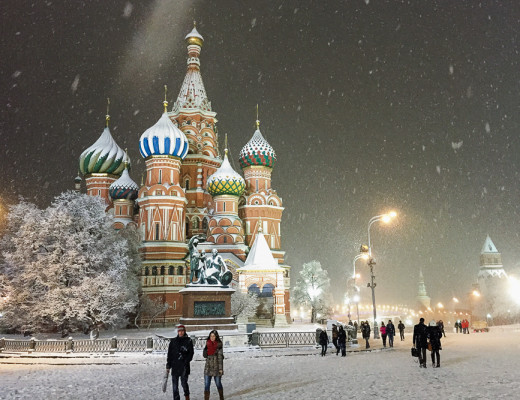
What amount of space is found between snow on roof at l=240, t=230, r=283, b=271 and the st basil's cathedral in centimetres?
9

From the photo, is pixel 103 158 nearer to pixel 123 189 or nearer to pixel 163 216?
pixel 123 189

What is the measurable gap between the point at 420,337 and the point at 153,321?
31928 millimetres

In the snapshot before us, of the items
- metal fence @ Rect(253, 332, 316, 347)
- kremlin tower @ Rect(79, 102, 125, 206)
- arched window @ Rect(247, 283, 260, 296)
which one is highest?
kremlin tower @ Rect(79, 102, 125, 206)

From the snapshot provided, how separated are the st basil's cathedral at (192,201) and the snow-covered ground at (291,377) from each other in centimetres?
2128

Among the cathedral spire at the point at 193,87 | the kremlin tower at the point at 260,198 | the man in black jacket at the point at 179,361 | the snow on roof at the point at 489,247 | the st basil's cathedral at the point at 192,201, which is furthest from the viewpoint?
the snow on roof at the point at 489,247

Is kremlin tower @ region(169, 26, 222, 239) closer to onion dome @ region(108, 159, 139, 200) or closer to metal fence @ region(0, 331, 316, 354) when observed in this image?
onion dome @ region(108, 159, 139, 200)

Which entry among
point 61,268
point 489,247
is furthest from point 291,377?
point 489,247

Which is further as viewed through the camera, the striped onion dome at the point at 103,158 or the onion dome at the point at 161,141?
the striped onion dome at the point at 103,158

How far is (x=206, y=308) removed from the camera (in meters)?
26.8

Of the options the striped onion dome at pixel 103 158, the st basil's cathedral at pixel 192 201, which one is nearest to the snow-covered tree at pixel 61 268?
the st basil's cathedral at pixel 192 201

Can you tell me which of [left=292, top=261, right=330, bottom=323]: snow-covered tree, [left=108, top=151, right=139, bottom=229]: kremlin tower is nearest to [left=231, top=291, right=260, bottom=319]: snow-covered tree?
[left=108, top=151, right=139, bottom=229]: kremlin tower

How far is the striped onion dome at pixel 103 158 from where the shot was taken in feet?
175

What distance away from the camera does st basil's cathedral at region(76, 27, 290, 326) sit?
43.6m

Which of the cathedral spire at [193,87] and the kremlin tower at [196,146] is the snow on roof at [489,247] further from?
the cathedral spire at [193,87]
